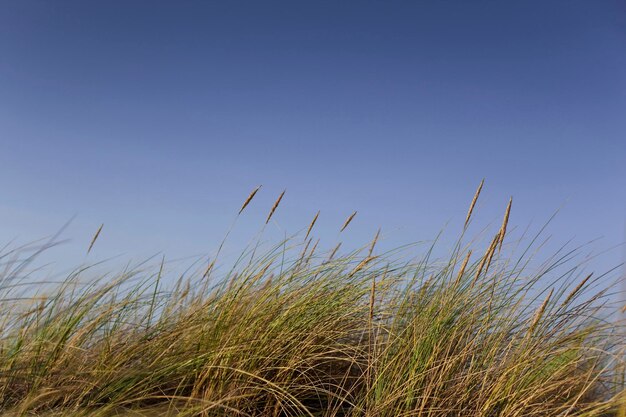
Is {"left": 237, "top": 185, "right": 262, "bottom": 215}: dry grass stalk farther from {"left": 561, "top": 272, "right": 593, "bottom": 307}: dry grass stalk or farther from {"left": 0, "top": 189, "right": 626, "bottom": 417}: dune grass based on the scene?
{"left": 561, "top": 272, "right": 593, "bottom": 307}: dry grass stalk

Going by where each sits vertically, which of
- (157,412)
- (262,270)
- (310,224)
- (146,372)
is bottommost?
(157,412)

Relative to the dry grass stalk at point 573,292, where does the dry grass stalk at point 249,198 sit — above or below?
above

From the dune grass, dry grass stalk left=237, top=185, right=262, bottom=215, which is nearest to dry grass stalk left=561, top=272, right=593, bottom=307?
the dune grass

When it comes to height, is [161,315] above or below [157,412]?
above

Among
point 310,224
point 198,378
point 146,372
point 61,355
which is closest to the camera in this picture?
point 146,372

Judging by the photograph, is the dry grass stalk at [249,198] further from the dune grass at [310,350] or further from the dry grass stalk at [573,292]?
the dry grass stalk at [573,292]

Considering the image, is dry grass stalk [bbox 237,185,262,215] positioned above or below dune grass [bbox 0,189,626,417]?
above

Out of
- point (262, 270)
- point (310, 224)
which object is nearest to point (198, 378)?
point (262, 270)

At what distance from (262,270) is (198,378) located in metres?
0.72

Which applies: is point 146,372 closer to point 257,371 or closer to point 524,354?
point 257,371

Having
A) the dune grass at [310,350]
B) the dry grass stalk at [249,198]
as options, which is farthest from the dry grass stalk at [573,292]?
the dry grass stalk at [249,198]

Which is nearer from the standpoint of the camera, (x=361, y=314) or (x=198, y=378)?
(x=198, y=378)

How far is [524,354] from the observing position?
101 inches

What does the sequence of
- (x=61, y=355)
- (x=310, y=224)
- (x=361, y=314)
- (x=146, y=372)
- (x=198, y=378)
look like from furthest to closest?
(x=310, y=224) < (x=361, y=314) < (x=61, y=355) < (x=198, y=378) < (x=146, y=372)
